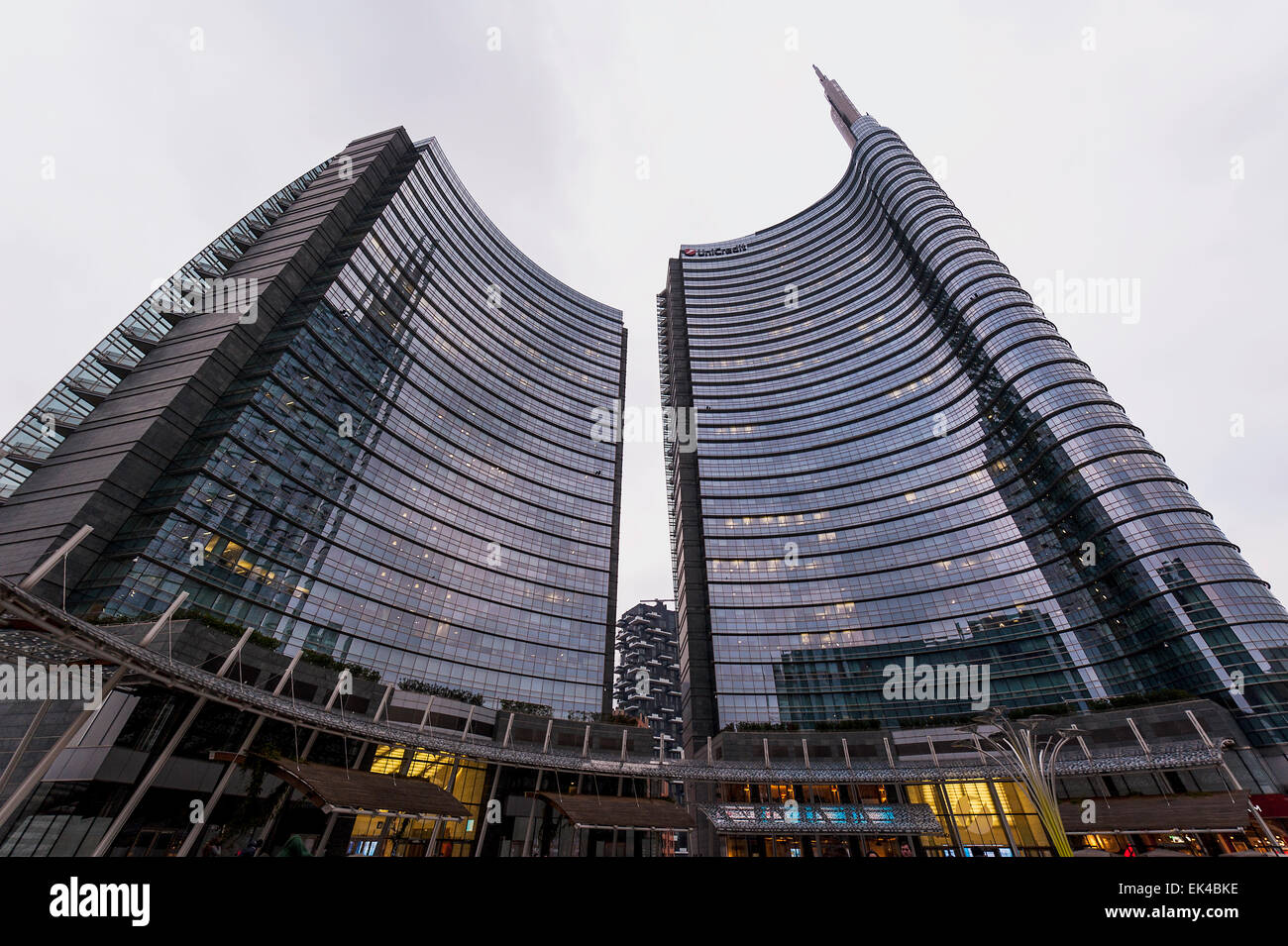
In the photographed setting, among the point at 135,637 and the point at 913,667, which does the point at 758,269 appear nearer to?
the point at 913,667

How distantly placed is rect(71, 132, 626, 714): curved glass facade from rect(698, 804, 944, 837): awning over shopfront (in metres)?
22.5

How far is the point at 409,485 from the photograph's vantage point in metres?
68.1

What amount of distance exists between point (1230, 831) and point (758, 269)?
358 feet

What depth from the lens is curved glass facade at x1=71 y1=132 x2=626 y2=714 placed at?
48.5 meters

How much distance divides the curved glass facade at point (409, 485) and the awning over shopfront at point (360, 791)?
2209 centimetres

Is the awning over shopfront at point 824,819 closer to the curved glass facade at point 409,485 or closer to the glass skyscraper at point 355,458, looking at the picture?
the glass skyscraper at point 355,458

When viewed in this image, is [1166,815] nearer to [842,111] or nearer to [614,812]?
[614,812]

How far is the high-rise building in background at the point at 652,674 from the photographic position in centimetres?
11938

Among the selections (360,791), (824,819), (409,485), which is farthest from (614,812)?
(409,485)

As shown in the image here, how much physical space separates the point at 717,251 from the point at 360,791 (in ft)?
416

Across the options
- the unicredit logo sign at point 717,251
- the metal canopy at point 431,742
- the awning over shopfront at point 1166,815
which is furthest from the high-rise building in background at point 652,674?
the unicredit logo sign at point 717,251

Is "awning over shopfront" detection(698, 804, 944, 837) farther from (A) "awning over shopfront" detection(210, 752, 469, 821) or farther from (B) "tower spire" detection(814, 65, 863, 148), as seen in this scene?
(B) "tower spire" detection(814, 65, 863, 148)

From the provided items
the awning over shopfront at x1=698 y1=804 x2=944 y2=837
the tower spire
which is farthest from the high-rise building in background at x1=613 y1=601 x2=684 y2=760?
the tower spire
